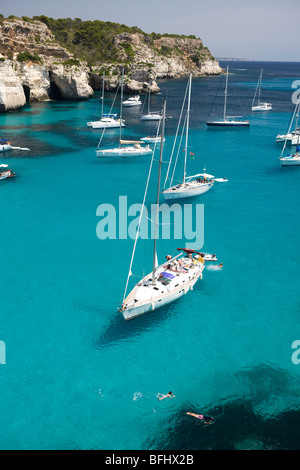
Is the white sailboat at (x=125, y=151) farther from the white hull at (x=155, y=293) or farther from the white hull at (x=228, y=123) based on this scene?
the white hull at (x=155, y=293)

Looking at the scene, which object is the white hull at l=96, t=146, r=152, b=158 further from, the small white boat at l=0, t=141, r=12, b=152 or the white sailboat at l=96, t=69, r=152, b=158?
the small white boat at l=0, t=141, r=12, b=152

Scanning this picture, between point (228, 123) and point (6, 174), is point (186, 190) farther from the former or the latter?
point (228, 123)

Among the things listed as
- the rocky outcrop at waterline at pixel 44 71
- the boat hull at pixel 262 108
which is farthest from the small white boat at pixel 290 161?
the rocky outcrop at waterline at pixel 44 71

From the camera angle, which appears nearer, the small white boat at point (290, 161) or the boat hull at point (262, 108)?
the small white boat at point (290, 161)

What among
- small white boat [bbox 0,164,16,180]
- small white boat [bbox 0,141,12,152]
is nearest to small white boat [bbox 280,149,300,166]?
small white boat [bbox 0,164,16,180]

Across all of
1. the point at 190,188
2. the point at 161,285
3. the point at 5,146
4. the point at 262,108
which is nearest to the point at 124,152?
the point at 5,146
